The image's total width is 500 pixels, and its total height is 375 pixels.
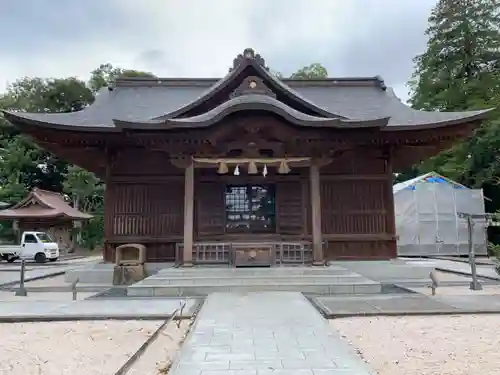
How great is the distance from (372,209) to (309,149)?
278cm

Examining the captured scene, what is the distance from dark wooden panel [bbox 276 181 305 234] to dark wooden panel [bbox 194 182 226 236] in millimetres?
1567

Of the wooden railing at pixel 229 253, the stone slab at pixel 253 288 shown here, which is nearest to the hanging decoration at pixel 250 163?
the wooden railing at pixel 229 253

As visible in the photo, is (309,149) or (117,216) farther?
(117,216)

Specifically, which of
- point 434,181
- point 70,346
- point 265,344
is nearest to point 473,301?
point 265,344

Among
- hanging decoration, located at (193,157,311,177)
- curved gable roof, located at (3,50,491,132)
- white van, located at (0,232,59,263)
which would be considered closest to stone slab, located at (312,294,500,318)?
hanging decoration, located at (193,157,311,177)

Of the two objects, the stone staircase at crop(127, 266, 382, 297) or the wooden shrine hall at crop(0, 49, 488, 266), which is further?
the wooden shrine hall at crop(0, 49, 488, 266)

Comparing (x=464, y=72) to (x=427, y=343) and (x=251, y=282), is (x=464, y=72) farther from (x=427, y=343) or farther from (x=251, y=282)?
(x=427, y=343)

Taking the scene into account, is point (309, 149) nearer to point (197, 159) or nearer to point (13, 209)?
point (197, 159)

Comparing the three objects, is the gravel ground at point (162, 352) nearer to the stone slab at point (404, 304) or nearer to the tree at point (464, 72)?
the stone slab at point (404, 304)

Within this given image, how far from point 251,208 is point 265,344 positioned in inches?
306

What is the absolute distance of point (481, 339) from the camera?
527cm

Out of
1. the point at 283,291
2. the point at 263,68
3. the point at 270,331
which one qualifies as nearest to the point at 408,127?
the point at 263,68

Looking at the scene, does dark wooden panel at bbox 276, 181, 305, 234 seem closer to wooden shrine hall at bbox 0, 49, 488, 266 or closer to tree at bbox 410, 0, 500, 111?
wooden shrine hall at bbox 0, 49, 488, 266

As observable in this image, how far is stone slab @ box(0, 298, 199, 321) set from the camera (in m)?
6.57
